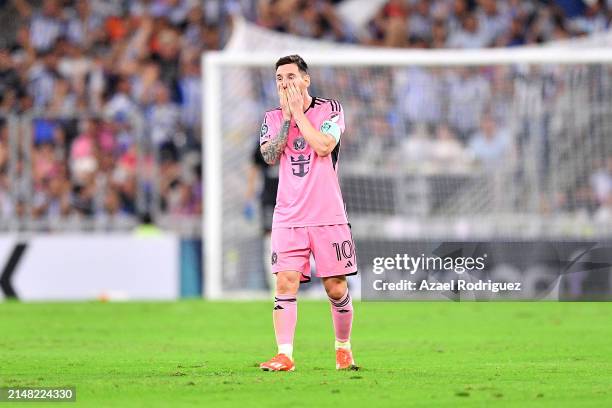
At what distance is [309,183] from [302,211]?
8.1 inches

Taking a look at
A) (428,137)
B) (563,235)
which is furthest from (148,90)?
(563,235)

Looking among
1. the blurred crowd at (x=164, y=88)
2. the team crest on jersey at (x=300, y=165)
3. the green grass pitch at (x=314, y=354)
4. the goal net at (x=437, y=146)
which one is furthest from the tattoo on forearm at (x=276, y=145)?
the blurred crowd at (x=164, y=88)

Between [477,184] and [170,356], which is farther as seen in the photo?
[477,184]

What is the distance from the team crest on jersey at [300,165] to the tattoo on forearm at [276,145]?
0.13 meters

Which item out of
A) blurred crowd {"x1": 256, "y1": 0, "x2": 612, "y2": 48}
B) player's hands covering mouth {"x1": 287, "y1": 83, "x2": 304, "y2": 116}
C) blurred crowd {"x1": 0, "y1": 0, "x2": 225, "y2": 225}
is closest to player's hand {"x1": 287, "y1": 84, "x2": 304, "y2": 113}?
player's hands covering mouth {"x1": 287, "y1": 83, "x2": 304, "y2": 116}

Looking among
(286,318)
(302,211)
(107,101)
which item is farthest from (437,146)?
(286,318)

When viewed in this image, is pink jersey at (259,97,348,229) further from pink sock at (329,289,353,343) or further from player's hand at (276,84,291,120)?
pink sock at (329,289,353,343)

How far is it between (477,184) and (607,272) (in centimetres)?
363

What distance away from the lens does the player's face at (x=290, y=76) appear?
31.5 feet

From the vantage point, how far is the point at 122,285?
837 inches

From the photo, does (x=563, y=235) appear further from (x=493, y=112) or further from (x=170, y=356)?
(x=170, y=356)

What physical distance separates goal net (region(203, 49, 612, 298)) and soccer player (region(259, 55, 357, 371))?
1012 cm

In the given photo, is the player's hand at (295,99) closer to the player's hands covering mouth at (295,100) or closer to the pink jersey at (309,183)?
the player's hands covering mouth at (295,100)

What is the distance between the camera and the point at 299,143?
970cm
